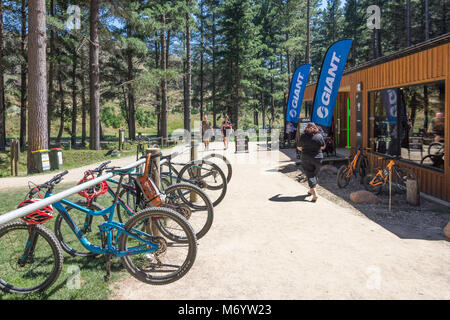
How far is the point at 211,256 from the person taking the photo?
4711 mm

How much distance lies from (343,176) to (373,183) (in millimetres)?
1023

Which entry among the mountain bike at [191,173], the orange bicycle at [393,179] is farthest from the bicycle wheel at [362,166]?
the mountain bike at [191,173]

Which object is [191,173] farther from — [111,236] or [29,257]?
[29,257]

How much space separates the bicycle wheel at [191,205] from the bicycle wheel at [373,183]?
5449 millimetres

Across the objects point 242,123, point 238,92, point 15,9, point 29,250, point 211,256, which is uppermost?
point 15,9

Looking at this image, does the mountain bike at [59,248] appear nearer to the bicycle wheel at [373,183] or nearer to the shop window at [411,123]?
the bicycle wheel at [373,183]

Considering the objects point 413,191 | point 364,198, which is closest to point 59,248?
point 364,198

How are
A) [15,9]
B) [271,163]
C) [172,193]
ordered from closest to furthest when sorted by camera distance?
[172,193], [271,163], [15,9]

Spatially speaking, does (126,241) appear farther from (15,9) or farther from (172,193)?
(15,9)

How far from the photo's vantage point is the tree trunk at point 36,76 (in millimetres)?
12992

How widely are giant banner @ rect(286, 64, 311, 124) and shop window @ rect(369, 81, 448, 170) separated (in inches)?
196

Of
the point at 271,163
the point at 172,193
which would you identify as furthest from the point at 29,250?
the point at 271,163

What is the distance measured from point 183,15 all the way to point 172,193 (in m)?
24.8

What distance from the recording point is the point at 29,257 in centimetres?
362
